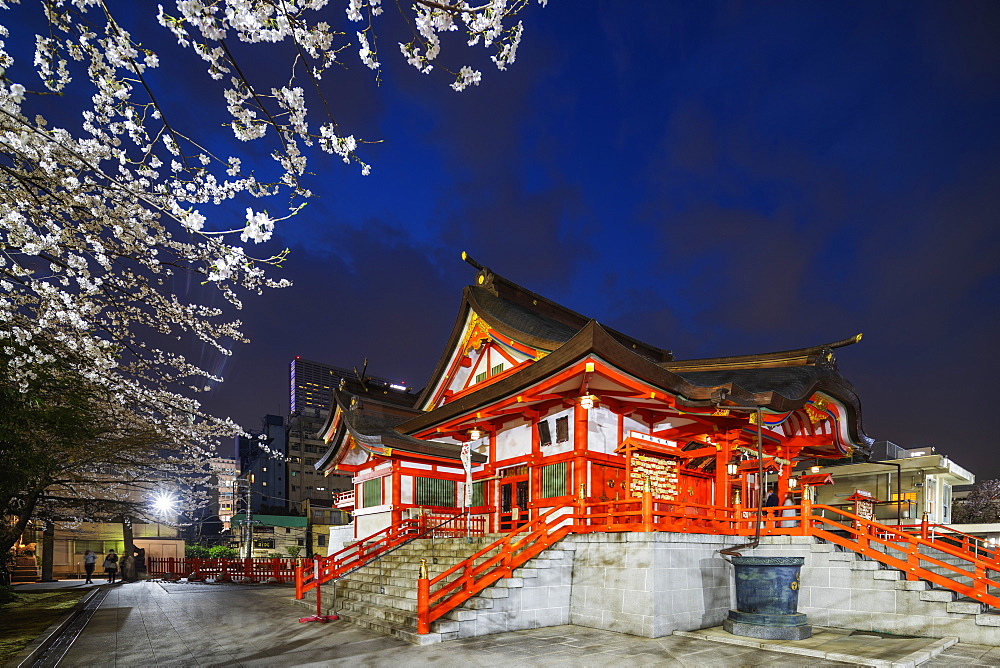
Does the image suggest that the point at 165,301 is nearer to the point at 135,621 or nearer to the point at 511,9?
the point at 511,9

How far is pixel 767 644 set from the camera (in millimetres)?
9820

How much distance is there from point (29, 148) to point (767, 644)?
13.0 metres

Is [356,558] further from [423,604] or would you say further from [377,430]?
[423,604]

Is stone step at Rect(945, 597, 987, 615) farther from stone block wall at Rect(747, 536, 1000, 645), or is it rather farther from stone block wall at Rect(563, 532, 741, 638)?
stone block wall at Rect(563, 532, 741, 638)

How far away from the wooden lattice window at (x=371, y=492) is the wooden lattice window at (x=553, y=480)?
32.8 ft

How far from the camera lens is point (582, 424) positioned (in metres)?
14.2

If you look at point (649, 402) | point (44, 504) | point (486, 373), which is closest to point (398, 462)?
point (486, 373)

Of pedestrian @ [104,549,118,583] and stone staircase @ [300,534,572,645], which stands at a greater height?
stone staircase @ [300,534,572,645]

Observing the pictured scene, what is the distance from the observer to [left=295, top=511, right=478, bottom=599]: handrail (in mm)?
16062

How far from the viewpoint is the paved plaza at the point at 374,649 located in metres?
8.79

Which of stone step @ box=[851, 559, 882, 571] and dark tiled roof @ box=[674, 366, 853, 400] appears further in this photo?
dark tiled roof @ box=[674, 366, 853, 400]

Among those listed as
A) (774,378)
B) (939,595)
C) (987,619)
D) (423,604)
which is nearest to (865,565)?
(939,595)

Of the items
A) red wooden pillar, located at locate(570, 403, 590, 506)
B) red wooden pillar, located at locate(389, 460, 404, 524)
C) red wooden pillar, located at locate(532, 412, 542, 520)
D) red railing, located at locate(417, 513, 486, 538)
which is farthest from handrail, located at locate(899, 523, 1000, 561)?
red wooden pillar, located at locate(389, 460, 404, 524)

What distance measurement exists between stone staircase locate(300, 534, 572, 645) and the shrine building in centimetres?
189
